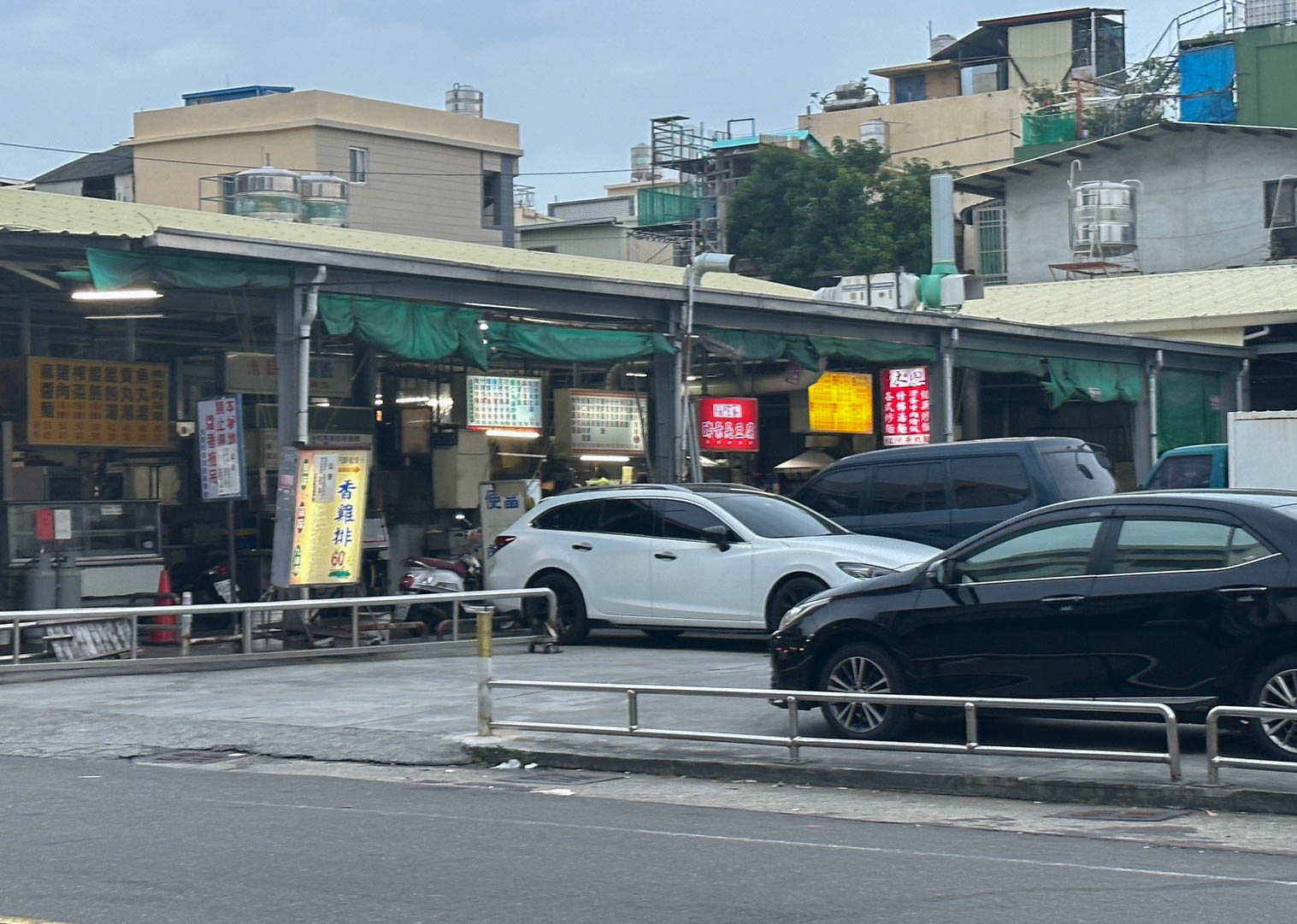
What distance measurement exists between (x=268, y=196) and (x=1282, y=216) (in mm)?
25670

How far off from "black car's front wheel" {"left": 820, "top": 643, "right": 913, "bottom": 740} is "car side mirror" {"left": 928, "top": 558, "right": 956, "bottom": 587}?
0.61m

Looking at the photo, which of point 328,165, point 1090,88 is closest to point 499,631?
point 328,165

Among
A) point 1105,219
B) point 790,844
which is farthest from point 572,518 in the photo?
point 1105,219

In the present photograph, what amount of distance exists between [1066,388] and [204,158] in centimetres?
2836

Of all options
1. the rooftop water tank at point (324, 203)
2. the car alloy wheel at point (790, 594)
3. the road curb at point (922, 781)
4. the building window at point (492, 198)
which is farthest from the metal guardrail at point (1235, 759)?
the building window at point (492, 198)

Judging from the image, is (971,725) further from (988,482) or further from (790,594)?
(988,482)

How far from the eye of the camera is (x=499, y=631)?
1978 centimetres

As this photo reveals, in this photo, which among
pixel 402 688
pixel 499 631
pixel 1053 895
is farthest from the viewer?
pixel 499 631

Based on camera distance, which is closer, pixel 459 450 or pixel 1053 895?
pixel 1053 895

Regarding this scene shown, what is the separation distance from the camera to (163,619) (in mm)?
19281

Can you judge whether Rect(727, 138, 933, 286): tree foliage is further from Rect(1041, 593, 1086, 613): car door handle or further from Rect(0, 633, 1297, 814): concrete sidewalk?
Rect(1041, 593, 1086, 613): car door handle

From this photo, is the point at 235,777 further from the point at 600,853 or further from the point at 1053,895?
the point at 1053,895

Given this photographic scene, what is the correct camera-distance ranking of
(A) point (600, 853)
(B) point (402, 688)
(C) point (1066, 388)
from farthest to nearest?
(C) point (1066, 388) < (B) point (402, 688) < (A) point (600, 853)

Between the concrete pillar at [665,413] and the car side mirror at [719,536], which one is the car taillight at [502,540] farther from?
the concrete pillar at [665,413]
